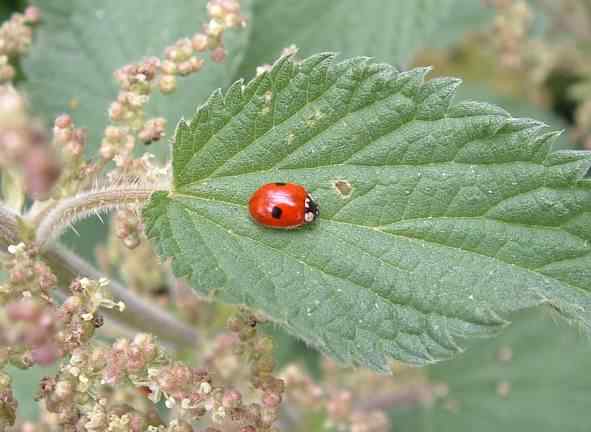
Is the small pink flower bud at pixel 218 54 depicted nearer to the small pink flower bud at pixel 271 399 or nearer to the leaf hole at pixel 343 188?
the leaf hole at pixel 343 188

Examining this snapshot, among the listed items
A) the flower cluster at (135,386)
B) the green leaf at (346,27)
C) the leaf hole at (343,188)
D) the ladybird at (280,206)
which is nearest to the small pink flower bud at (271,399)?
the flower cluster at (135,386)

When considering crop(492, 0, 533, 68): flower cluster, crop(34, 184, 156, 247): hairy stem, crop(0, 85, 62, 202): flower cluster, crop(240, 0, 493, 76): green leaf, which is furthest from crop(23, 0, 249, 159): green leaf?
crop(0, 85, 62, 202): flower cluster

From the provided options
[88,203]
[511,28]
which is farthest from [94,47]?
[511,28]

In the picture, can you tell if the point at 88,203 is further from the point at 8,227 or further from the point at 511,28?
the point at 511,28

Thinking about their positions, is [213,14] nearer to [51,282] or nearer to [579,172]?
[51,282]

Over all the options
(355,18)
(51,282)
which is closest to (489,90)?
(355,18)

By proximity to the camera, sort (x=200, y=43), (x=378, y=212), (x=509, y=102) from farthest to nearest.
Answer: (x=509, y=102) < (x=200, y=43) < (x=378, y=212)
